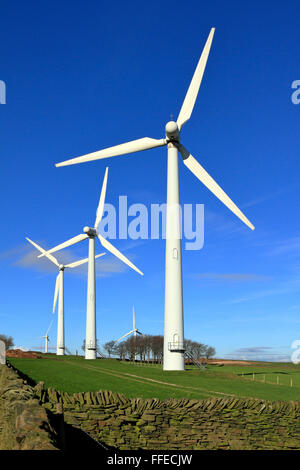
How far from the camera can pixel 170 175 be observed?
5306 centimetres

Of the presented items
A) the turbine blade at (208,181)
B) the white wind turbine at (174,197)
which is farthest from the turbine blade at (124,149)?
the turbine blade at (208,181)

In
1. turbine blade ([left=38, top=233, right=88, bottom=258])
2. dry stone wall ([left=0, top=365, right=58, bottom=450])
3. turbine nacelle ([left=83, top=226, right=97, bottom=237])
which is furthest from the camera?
turbine blade ([left=38, top=233, right=88, bottom=258])

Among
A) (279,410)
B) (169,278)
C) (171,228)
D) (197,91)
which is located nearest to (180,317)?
(169,278)

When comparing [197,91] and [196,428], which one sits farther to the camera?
[197,91]

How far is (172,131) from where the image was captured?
52.9 metres

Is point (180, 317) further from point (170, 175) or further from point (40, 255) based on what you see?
point (40, 255)

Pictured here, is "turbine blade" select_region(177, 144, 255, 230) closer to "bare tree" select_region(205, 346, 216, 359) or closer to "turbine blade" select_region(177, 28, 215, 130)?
"turbine blade" select_region(177, 28, 215, 130)

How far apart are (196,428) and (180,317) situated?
85.6 ft

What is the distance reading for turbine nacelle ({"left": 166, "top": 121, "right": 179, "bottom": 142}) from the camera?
2083 inches

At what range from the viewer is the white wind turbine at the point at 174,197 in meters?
49.1

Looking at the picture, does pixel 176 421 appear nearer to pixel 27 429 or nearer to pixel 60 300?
pixel 27 429

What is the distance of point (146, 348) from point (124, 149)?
106655 mm

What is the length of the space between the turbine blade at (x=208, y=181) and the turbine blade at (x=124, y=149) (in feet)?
10.3

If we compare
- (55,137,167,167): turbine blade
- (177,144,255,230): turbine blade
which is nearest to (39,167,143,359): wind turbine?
(55,137,167,167): turbine blade
